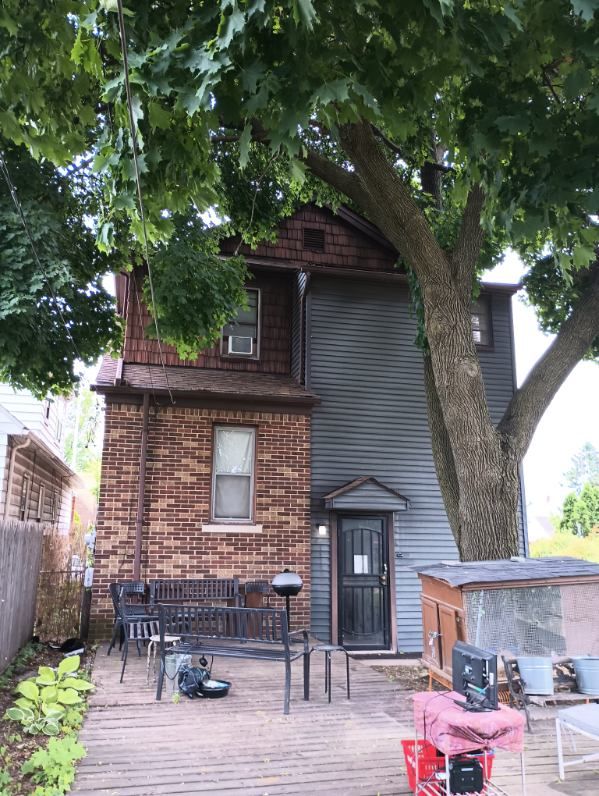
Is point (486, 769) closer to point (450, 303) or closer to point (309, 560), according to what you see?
point (450, 303)

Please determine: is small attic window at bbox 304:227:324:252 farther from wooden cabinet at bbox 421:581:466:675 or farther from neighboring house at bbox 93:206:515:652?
wooden cabinet at bbox 421:581:466:675

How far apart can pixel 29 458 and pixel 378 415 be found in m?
7.20

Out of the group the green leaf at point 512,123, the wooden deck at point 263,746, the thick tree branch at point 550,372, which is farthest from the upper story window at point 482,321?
the green leaf at point 512,123

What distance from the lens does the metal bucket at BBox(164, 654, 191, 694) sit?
679cm

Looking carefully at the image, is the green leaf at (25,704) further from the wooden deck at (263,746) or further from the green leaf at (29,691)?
the wooden deck at (263,746)

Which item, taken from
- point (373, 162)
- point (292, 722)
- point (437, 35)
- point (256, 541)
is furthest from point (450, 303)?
point (256, 541)

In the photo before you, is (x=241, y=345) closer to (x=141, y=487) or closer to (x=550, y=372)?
(x=141, y=487)

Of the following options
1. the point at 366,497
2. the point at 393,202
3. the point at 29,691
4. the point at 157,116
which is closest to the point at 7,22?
the point at 157,116

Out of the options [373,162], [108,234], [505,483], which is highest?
[373,162]

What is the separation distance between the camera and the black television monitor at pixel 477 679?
3.87 m

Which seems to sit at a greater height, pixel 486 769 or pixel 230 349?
pixel 230 349

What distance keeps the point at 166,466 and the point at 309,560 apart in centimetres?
284

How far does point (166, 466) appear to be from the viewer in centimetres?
1050

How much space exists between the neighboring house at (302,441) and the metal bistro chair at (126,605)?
0.42m
